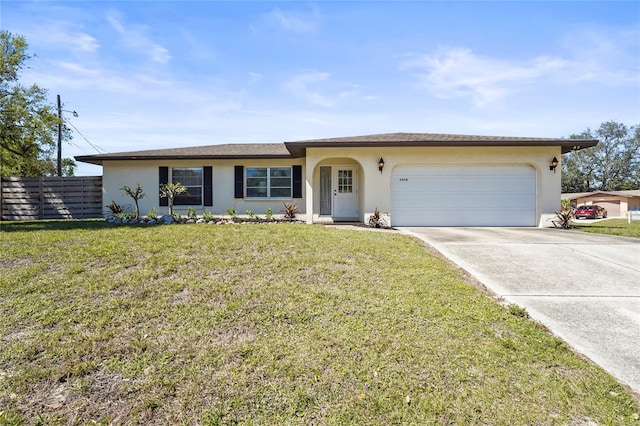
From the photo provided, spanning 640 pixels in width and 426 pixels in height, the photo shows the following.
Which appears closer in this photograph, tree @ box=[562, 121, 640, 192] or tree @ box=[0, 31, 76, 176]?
tree @ box=[0, 31, 76, 176]

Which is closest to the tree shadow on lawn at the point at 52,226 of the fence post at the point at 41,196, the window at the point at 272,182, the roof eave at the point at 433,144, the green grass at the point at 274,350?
the fence post at the point at 41,196

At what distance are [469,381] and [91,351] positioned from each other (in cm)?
327

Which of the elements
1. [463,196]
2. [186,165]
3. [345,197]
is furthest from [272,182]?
[463,196]

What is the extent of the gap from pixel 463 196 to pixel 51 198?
16.2m

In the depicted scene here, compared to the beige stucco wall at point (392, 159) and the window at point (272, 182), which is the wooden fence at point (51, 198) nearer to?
the window at point (272, 182)

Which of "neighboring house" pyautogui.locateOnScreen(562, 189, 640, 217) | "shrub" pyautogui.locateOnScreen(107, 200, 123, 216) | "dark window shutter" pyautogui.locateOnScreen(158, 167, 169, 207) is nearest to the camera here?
"shrub" pyautogui.locateOnScreen(107, 200, 123, 216)

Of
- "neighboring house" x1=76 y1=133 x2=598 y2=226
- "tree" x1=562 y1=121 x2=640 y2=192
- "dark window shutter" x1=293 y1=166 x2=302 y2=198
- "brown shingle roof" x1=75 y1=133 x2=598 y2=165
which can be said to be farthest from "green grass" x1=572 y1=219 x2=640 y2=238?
"tree" x1=562 y1=121 x2=640 y2=192

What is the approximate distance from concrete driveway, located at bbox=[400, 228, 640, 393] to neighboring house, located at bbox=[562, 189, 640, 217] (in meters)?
30.8

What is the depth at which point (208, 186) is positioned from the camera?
12.4 m

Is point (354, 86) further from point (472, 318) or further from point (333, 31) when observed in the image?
point (472, 318)

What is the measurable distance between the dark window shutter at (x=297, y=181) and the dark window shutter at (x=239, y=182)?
2.01 metres

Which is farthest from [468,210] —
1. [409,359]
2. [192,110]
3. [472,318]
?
[192,110]

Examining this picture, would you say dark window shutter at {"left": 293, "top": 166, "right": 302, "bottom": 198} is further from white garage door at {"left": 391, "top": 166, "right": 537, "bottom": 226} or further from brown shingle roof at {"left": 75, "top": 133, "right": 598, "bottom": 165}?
white garage door at {"left": 391, "top": 166, "right": 537, "bottom": 226}

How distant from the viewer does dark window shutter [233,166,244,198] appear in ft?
40.2
